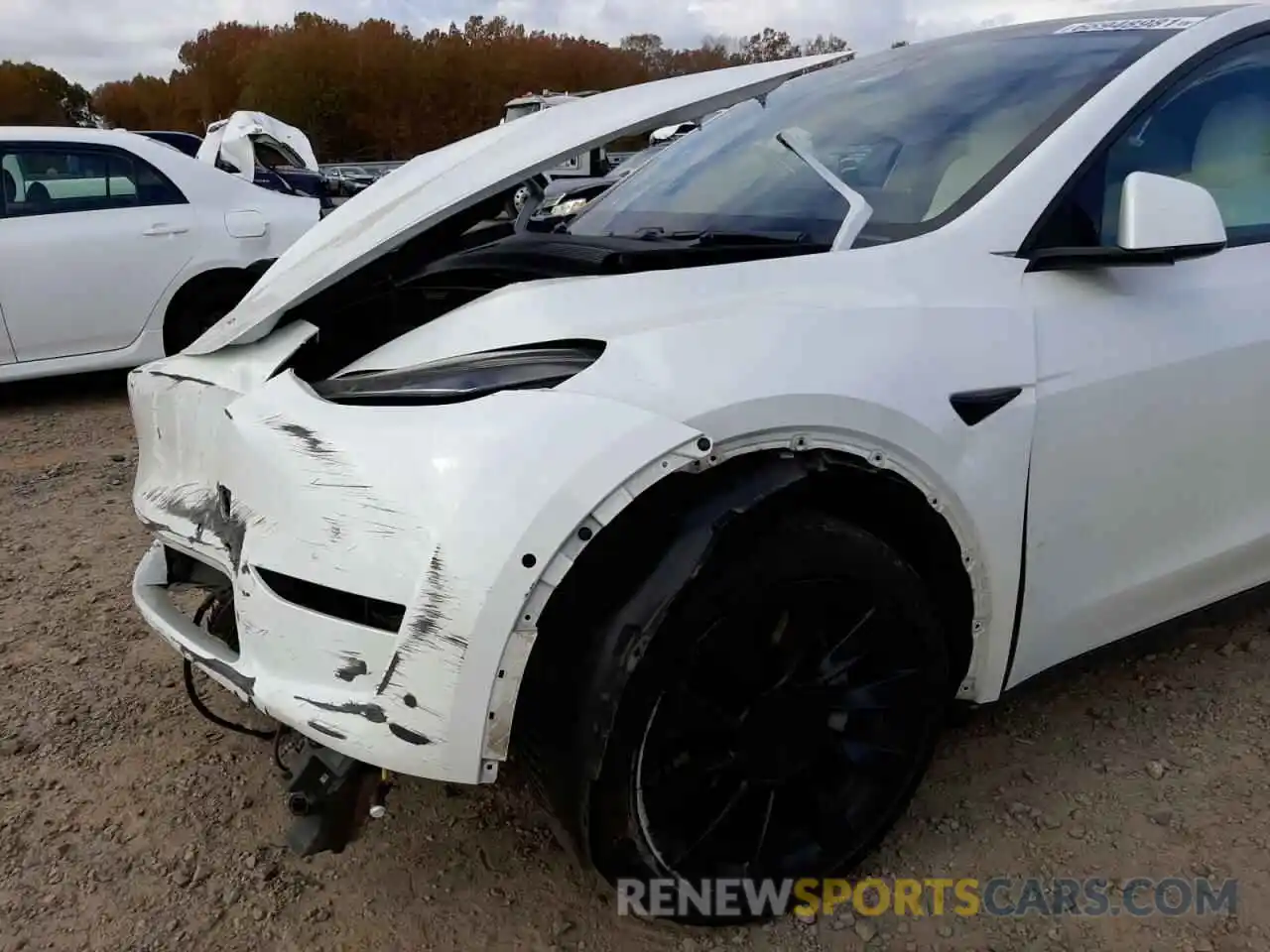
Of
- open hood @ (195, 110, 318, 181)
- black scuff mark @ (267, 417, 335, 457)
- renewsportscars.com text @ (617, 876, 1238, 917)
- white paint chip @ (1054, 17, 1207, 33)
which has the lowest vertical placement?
renewsportscars.com text @ (617, 876, 1238, 917)

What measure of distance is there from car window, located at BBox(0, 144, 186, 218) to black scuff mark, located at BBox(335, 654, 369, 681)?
500 centimetres

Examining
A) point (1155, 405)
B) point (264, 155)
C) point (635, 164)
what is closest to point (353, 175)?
point (264, 155)

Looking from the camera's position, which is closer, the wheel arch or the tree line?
the wheel arch

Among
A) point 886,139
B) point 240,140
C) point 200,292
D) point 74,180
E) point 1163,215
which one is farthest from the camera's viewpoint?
point 240,140

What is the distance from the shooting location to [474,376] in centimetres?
170

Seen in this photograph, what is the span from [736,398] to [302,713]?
0.83 m

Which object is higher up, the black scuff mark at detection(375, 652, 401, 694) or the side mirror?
the side mirror

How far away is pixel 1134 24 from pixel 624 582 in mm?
1858

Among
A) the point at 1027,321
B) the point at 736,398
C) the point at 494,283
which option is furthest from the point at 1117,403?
the point at 494,283

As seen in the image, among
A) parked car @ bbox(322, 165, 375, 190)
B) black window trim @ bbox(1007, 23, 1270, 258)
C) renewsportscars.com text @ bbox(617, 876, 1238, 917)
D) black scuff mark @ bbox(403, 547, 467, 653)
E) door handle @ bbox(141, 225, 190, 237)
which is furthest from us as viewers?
parked car @ bbox(322, 165, 375, 190)

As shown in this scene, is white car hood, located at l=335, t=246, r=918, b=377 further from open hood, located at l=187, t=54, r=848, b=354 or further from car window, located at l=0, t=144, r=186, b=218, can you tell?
car window, located at l=0, t=144, r=186, b=218

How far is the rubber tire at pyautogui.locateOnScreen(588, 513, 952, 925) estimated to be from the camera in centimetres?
157

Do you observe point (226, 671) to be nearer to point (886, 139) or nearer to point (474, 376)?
point (474, 376)

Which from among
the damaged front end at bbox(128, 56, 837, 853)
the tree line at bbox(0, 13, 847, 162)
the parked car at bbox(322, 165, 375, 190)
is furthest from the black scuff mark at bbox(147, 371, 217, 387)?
the tree line at bbox(0, 13, 847, 162)
